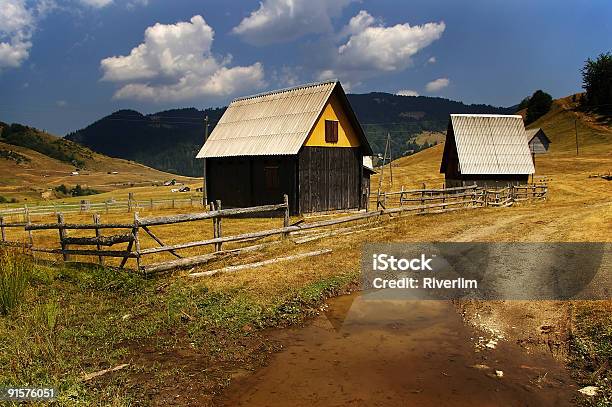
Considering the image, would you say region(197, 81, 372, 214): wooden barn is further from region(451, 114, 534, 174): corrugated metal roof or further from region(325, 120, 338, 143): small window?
region(451, 114, 534, 174): corrugated metal roof

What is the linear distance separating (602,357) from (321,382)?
4176 millimetres

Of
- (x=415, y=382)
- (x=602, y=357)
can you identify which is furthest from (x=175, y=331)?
(x=602, y=357)

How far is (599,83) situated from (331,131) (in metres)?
88.2

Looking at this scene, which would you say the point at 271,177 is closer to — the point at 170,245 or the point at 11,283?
the point at 170,245

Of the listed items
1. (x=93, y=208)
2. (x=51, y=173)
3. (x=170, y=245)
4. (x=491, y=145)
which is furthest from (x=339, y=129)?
(x=51, y=173)

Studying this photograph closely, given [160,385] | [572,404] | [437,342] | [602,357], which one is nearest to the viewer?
[572,404]

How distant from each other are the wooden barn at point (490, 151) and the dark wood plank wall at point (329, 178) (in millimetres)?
13244

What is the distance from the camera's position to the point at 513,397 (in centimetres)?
600

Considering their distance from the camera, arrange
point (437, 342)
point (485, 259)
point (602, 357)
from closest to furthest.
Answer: point (602, 357)
point (437, 342)
point (485, 259)

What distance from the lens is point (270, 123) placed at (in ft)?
95.6

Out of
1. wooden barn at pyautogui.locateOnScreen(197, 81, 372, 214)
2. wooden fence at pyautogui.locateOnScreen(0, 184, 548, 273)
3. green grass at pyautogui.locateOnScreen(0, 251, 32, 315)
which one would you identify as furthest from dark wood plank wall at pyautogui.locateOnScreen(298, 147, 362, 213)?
green grass at pyautogui.locateOnScreen(0, 251, 32, 315)

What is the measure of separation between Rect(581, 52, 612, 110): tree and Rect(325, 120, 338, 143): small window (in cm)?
8625

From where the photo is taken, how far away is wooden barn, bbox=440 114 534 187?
38906mm

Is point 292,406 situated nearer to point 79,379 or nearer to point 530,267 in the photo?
point 79,379
